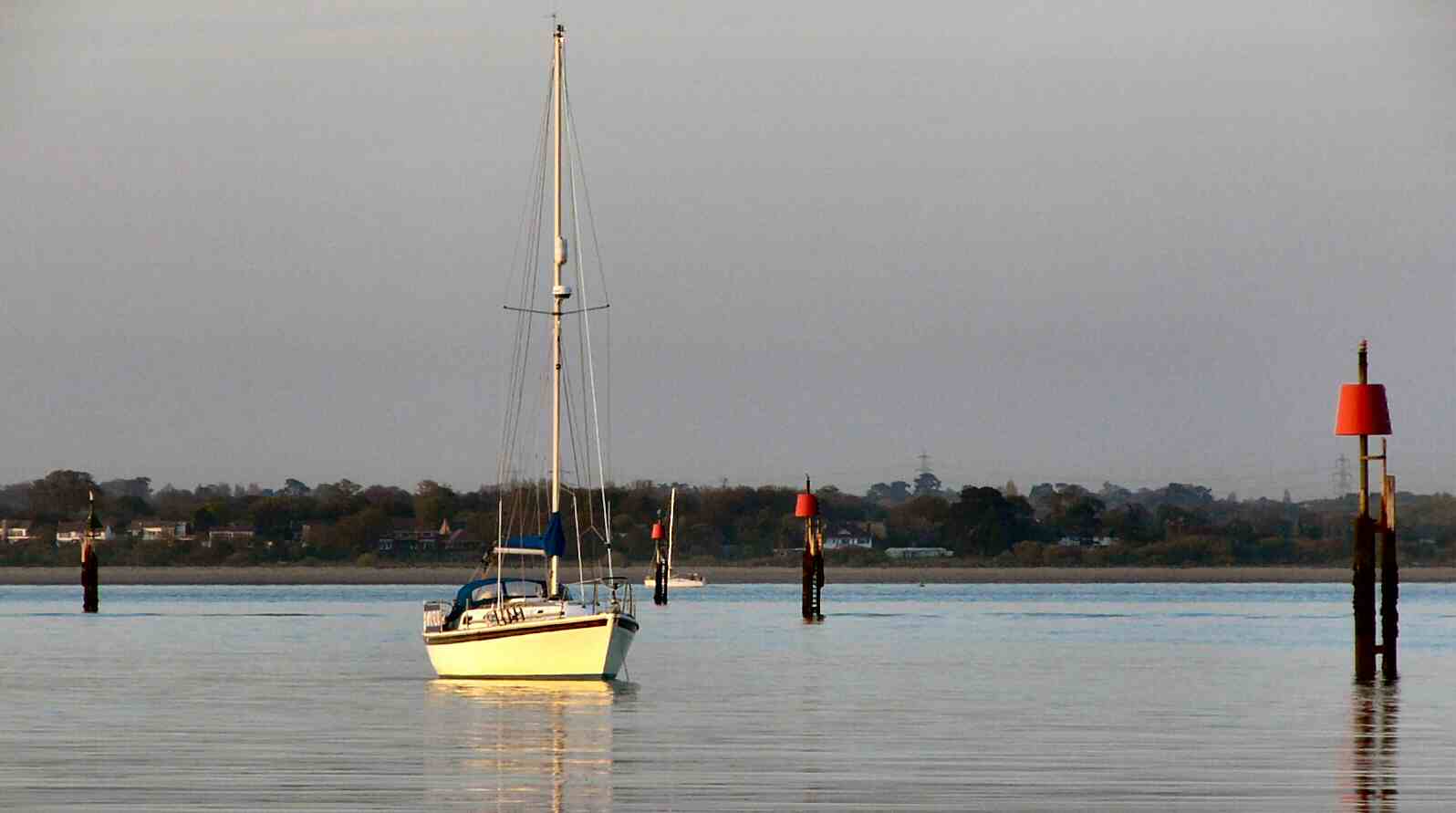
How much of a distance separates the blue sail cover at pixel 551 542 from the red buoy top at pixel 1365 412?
15.2 metres

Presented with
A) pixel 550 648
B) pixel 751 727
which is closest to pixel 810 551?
pixel 550 648

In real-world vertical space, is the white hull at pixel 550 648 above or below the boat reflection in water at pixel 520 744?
above

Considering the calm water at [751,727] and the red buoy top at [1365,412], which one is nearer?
the calm water at [751,727]

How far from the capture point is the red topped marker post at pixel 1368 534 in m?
41.8

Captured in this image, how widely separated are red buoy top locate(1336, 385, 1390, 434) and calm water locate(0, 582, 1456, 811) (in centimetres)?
476

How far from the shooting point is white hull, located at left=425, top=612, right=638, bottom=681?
43.6m

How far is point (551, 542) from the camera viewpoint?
45188 mm

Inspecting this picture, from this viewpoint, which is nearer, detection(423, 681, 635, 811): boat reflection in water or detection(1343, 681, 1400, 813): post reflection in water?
detection(1343, 681, 1400, 813): post reflection in water

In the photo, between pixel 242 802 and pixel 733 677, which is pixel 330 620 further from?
pixel 242 802

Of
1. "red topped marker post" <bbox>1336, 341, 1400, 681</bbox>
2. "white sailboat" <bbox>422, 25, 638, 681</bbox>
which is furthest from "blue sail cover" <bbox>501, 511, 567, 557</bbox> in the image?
"red topped marker post" <bbox>1336, 341, 1400, 681</bbox>

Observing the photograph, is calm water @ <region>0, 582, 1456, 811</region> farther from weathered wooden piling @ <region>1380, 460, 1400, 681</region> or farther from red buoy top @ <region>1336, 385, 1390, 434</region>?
red buoy top @ <region>1336, 385, 1390, 434</region>

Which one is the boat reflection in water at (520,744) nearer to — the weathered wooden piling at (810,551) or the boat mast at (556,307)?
the boat mast at (556,307)

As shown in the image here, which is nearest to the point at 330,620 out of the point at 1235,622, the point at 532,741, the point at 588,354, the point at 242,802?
the point at 1235,622

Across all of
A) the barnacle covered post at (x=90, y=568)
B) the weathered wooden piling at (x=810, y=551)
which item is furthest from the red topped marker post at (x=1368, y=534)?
the barnacle covered post at (x=90, y=568)
